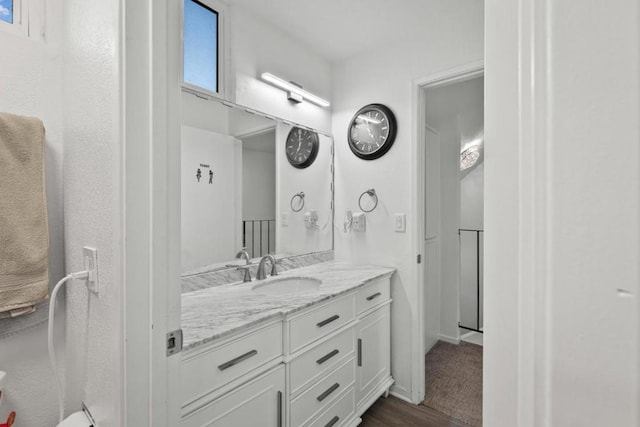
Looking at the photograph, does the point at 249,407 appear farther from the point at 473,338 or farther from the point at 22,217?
the point at 473,338

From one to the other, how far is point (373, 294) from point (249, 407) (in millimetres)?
1006

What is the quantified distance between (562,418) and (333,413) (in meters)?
1.59

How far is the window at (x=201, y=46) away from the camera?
1.64 meters

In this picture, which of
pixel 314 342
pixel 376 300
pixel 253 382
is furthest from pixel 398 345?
pixel 253 382

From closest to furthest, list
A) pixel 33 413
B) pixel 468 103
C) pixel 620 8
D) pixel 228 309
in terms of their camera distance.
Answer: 1. pixel 620 8
2. pixel 33 413
3. pixel 228 309
4. pixel 468 103

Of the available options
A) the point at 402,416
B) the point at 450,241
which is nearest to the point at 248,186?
the point at 402,416

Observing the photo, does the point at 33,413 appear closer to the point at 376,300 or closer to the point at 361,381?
the point at 361,381

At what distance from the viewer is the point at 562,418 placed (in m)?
0.25


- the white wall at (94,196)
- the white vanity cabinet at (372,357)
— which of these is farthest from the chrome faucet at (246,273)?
the white wall at (94,196)

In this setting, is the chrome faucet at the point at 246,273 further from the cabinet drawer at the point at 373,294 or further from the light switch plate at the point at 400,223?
the light switch plate at the point at 400,223

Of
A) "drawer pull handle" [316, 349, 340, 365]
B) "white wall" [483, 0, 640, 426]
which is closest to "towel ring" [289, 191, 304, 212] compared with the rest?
"drawer pull handle" [316, 349, 340, 365]

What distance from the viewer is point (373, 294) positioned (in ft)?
6.32

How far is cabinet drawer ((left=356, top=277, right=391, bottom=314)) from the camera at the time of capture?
181 cm

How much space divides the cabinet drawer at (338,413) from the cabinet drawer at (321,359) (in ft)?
0.68
